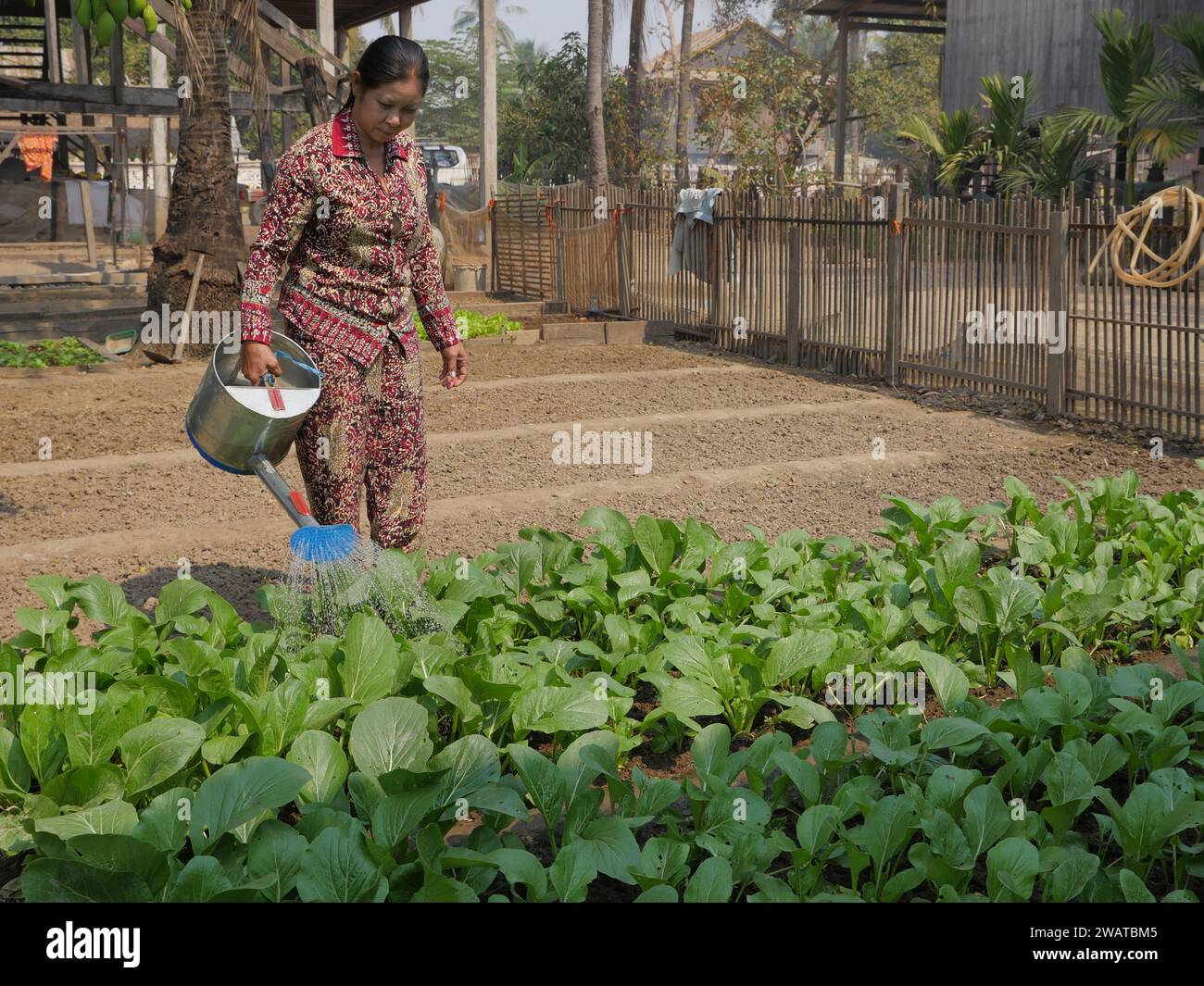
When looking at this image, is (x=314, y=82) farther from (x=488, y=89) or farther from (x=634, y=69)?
(x=634, y=69)

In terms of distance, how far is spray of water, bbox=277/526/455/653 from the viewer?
12.9ft

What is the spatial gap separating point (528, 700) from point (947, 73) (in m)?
24.8

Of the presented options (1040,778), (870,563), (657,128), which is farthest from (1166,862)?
(657,128)

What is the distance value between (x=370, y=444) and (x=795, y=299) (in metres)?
8.45

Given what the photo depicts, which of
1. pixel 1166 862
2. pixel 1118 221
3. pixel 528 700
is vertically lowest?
pixel 1166 862

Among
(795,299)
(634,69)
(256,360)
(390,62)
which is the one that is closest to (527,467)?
(256,360)

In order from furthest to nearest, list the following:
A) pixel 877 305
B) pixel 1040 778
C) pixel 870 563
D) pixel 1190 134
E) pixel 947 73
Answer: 1. pixel 947 73
2. pixel 1190 134
3. pixel 877 305
4. pixel 870 563
5. pixel 1040 778

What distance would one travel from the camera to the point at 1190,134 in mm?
18828

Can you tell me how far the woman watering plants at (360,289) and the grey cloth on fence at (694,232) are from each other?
30.7 feet

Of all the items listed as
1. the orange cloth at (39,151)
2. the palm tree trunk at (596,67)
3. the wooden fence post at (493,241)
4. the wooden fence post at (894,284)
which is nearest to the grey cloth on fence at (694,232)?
the wooden fence post at (894,284)

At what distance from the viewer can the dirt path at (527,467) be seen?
6.15 metres

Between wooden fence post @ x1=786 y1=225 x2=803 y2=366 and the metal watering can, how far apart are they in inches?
343
